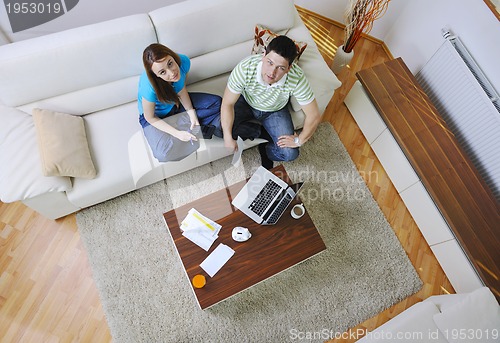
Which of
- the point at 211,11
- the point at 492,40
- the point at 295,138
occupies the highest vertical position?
the point at 492,40

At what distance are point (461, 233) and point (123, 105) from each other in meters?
2.34

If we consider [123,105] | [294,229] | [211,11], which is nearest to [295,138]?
[294,229]

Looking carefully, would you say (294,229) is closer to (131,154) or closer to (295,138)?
(295,138)

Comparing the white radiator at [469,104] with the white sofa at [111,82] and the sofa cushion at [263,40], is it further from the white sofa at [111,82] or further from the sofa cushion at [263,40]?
the sofa cushion at [263,40]

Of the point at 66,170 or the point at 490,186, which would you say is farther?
the point at 490,186

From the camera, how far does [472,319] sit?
1793mm

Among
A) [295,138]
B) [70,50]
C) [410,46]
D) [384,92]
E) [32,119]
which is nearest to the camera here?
[70,50]

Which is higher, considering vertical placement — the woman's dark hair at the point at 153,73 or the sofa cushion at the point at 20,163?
the woman's dark hair at the point at 153,73

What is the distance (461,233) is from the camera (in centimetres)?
206

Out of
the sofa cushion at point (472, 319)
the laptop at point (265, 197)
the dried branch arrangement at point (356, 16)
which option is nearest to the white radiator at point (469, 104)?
the dried branch arrangement at point (356, 16)

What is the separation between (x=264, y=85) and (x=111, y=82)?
0.98 meters

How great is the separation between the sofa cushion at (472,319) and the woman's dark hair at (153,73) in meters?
1.96

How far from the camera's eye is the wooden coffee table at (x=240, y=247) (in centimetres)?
182

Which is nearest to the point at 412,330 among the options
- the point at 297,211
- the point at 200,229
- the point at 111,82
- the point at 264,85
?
the point at 297,211
